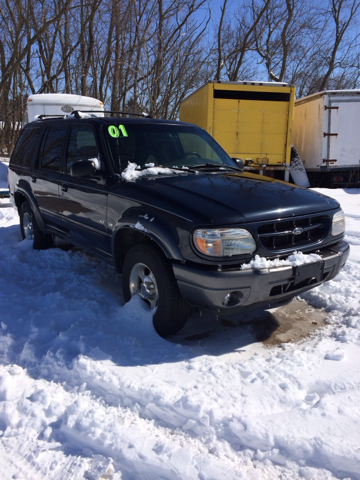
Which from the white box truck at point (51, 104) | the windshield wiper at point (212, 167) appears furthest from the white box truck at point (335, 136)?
the windshield wiper at point (212, 167)

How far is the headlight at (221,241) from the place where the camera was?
9.43 feet

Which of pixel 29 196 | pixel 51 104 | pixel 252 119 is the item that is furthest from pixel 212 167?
pixel 51 104

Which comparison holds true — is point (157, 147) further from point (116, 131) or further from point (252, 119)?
point (252, 119)

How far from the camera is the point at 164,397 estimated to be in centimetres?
254

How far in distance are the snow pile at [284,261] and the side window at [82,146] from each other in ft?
6.03

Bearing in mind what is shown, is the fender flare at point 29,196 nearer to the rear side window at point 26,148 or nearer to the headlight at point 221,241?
the rear side window at point 26,148

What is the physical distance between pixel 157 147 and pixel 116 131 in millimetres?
→ 442

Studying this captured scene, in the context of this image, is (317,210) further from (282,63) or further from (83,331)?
(282,63)

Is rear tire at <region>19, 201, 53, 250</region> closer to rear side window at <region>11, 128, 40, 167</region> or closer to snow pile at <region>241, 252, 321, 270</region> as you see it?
rear side window at <region>11, 128, 40, 167</region>

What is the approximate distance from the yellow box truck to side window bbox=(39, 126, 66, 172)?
21.3 feet

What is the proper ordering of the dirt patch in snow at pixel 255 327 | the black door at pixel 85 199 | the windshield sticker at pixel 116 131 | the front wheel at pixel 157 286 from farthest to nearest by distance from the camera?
the windshield sticker at pixel 116 131 < the black door at pixel 85 199 < the dirt patch in snow at pixel 255 327 < the front wheel at pixel 157 286

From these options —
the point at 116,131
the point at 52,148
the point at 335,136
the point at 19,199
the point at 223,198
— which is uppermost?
the point at 335,136

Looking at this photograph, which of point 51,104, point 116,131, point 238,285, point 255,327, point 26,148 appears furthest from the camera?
point 51,104

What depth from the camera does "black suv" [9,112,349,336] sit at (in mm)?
2910
